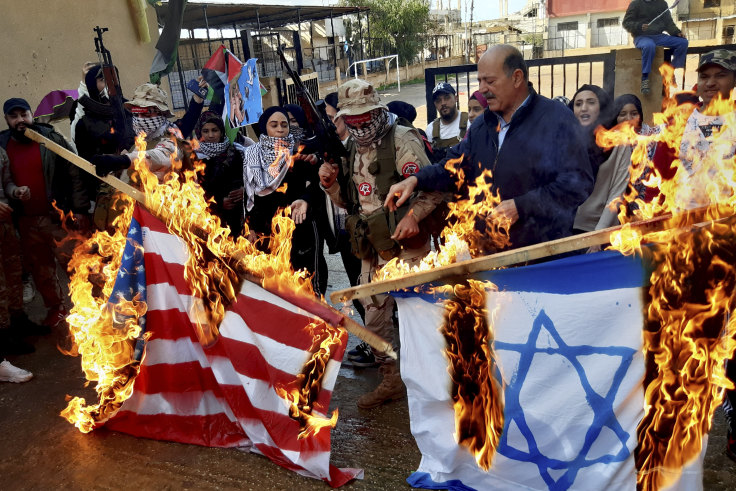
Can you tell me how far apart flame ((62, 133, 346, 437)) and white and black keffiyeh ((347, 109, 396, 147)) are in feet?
3.02

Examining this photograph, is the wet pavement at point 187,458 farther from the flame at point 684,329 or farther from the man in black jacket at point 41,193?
the man in black jacket at point 41,193

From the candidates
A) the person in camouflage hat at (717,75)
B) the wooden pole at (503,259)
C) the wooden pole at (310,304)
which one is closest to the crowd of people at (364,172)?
the person in camouflage hat at (717,75)

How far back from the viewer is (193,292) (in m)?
3.49

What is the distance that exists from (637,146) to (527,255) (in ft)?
6.75

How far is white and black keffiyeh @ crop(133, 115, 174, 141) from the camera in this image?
182 inches

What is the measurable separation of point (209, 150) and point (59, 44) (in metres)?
5.61

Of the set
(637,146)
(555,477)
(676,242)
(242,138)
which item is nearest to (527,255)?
(676,242)

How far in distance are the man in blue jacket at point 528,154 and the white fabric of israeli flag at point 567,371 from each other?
1.87 ft

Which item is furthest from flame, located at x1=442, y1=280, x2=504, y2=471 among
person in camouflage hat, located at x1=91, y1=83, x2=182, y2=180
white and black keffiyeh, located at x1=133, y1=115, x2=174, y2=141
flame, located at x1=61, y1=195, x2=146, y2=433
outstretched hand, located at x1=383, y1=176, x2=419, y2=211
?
white and black keffiyeh, located at x1=133, y1=115, x2=174, y2=141

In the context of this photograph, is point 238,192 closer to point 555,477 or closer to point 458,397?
point 458,397

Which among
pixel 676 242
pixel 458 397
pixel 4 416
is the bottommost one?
pixel 4 416

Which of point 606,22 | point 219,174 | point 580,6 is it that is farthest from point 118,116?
point 580,6

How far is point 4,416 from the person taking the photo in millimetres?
4188

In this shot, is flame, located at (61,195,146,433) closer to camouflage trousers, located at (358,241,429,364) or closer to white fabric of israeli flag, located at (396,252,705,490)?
camouflage trousers, located at (358,241,429,364)
